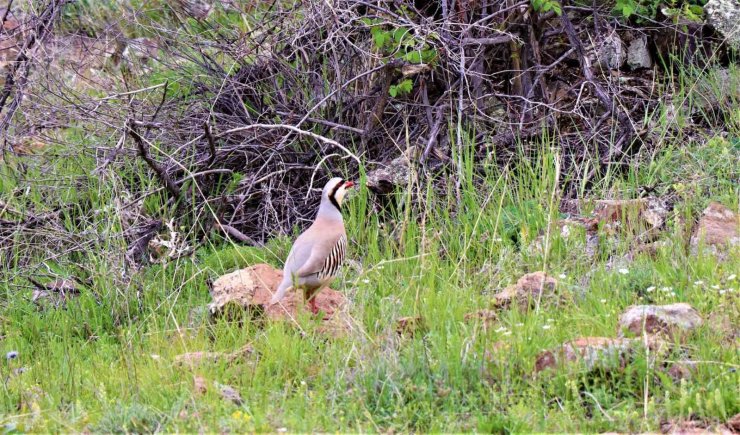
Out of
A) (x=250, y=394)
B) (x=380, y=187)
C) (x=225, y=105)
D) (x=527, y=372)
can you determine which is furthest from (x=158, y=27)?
(x=527, y=372)

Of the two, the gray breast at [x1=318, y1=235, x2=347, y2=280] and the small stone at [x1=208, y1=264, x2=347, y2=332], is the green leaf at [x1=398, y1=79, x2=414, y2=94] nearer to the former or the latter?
the gray breast at [x1=318, y1=235, x2=347, y2=280]

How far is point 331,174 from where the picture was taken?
7.70 metres

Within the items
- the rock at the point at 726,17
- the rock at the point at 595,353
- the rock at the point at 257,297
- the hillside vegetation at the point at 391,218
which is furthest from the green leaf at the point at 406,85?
the rock at the point at 595,353

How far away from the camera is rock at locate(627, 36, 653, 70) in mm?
8320

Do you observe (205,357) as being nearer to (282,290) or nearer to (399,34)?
(282,290)

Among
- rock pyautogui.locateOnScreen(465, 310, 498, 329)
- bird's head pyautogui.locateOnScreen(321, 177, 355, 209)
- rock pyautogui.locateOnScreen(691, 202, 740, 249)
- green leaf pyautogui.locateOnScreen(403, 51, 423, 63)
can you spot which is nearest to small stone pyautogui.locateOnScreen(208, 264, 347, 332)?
bird's head pyautogui.locateOnScreen(321, 177, 355, 209)

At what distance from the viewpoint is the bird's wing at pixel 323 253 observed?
19.1ft

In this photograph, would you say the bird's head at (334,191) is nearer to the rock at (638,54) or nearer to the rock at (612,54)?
the rock at (612,54)

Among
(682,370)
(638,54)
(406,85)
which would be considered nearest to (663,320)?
(682,370)

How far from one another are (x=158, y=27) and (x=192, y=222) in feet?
5.31

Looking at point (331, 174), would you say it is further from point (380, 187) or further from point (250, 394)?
point (250, 394)

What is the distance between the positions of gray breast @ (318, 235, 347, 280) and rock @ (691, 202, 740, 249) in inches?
83.8

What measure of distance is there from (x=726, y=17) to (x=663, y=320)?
4.06m

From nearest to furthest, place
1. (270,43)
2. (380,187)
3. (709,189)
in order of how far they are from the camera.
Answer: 1. (709,189)
2. (380,187)
3. (270,43)
